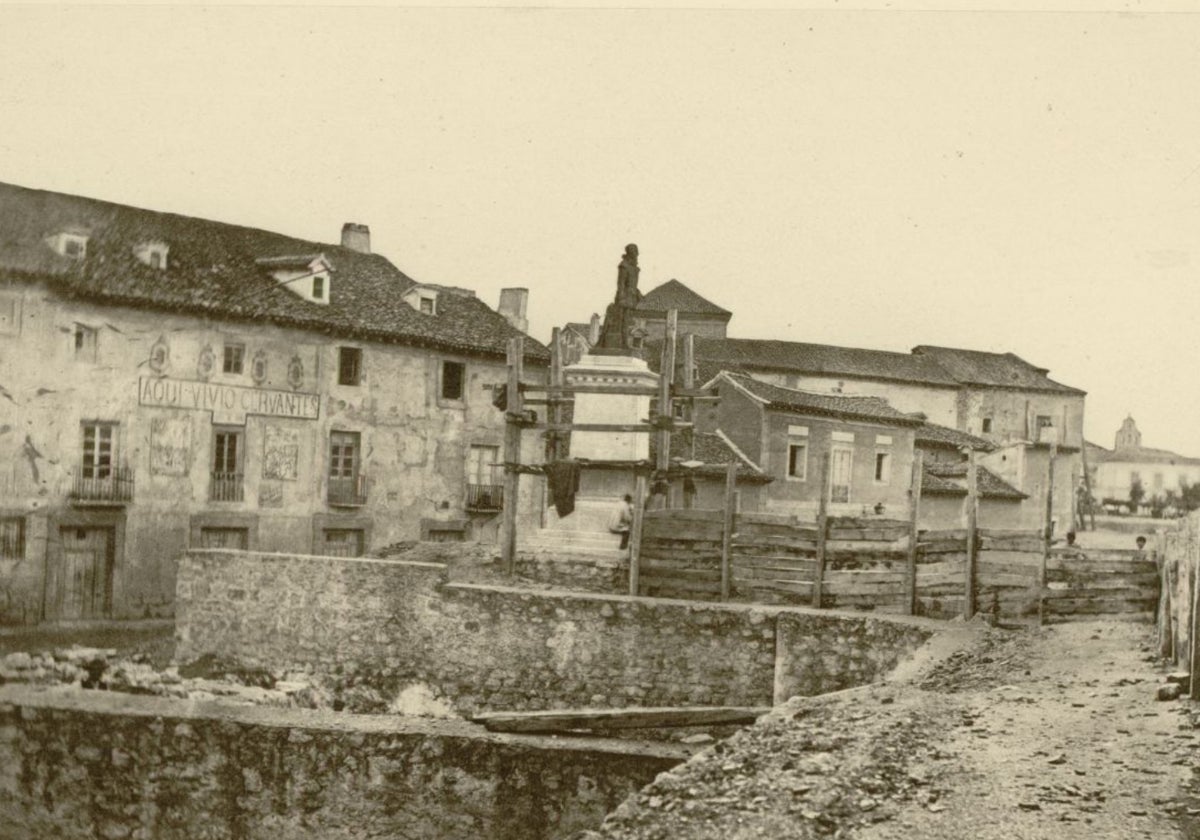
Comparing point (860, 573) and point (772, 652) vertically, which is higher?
point (860, 573)

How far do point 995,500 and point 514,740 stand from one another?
90.0ft

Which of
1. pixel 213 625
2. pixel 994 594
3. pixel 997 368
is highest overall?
pixel 997 368

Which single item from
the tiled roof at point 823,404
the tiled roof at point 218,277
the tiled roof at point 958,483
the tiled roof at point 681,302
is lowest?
the tiled roof at point 958,483

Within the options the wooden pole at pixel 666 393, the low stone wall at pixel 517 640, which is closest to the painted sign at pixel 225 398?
the low stone wall at pixel 517 640

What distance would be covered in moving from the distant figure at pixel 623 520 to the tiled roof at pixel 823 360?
20.7 m

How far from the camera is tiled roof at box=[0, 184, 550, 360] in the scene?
17.7 meters

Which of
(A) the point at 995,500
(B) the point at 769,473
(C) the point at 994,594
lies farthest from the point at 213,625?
(A) the point at 995,500

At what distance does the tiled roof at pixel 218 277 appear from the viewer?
17.7 metres

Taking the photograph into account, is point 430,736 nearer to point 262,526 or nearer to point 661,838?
point 661,838

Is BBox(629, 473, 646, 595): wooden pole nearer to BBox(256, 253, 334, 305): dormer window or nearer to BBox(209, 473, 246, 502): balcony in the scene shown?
BBox(209, 473, 246, 502): balcony

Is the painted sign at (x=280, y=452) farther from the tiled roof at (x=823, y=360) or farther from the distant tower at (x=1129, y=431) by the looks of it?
the tiled roof at (x=823, y=360)

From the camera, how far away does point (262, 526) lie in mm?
23297

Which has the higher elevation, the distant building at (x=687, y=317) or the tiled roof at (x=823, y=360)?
the distant building at (x=687, y=317)

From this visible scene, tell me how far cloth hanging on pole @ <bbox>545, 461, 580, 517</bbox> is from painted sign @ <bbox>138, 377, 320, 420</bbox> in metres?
9.38
